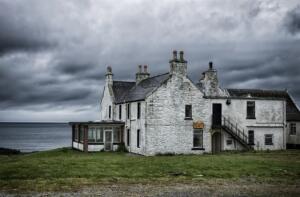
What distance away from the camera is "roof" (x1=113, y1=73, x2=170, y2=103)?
41.6 m

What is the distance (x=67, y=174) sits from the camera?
24828mm

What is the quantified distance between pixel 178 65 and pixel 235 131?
975 cm

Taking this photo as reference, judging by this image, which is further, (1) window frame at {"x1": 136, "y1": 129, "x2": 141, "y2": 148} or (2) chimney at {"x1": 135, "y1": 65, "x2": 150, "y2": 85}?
(2) chimney at {"x1": 135, "y1": 65, "x2": 150, "y2": 85}

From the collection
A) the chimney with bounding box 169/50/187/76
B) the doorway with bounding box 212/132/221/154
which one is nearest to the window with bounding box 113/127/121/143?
the chimney with bounding box 169/50/187/76

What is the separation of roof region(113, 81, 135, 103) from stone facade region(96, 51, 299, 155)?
6.75ft

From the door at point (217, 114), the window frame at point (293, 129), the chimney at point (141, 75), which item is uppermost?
the chimney at point (141, 75)

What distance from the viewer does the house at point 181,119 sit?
4031 cm

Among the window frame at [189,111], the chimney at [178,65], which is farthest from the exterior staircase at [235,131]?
the chimney at [178,65]

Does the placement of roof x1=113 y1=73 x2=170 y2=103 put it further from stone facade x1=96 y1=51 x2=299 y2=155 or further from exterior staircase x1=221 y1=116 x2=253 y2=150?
exterior staircase x1=221 y1=116 x2=253 y2=150

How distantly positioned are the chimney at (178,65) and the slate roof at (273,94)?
40.2ft

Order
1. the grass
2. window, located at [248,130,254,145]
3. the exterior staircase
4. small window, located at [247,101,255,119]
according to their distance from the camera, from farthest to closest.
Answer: small window, located at [247,101,255,119] → window, located at [248,130,254,145] → the exterior staircase → the grass

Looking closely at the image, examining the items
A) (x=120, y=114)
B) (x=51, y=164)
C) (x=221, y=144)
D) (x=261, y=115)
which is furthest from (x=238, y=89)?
(x=51, y=164)

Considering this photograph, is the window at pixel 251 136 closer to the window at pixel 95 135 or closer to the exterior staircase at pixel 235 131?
the exterior staircase at pixel 235 131

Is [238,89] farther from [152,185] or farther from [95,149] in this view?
[152,185]
